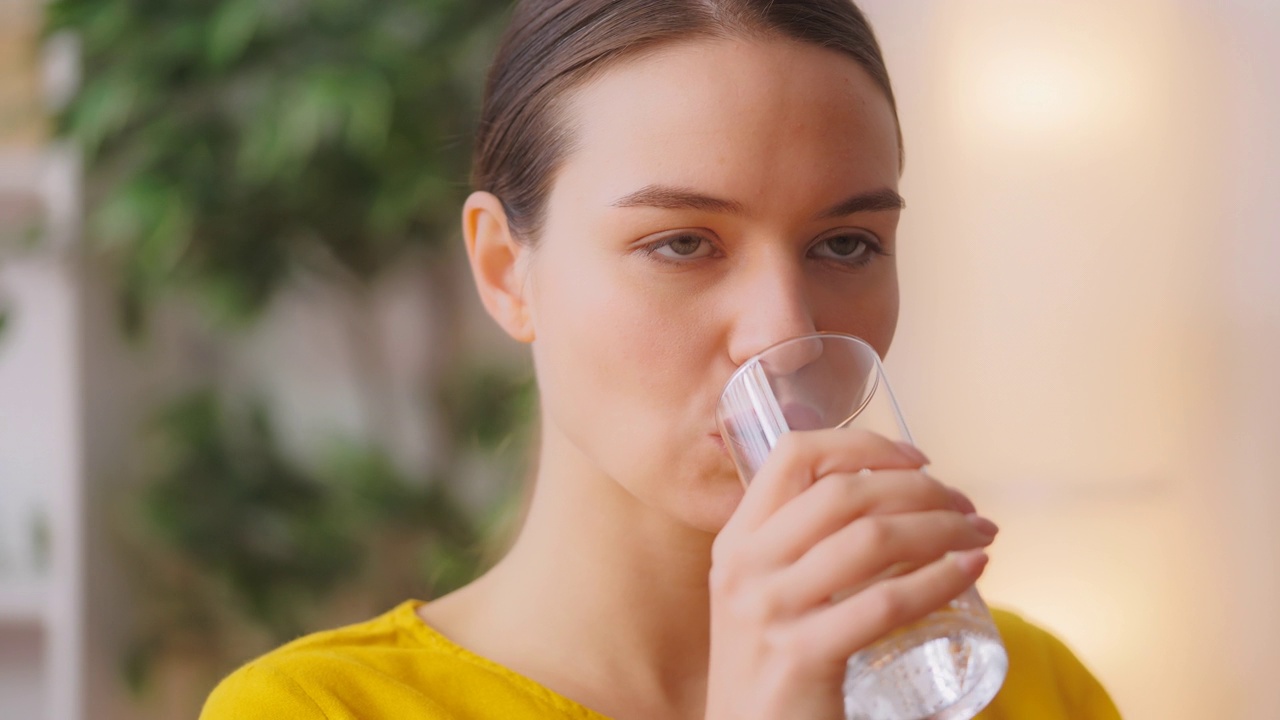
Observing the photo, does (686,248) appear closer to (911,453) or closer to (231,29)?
(911,453)

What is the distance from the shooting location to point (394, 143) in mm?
1942

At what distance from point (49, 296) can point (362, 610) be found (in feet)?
2.50

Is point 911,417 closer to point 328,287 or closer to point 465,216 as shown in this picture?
point 328,287

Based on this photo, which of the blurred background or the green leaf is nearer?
the green leaf

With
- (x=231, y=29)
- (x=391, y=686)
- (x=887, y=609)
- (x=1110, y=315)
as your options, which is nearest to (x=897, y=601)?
(x=887, y=609)

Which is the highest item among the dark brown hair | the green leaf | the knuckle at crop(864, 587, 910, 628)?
the green leaf

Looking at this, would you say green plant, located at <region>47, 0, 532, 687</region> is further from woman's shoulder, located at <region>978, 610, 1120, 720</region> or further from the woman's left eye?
the woman's left eye

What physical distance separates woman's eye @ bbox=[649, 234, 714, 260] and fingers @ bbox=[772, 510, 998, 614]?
263 mm

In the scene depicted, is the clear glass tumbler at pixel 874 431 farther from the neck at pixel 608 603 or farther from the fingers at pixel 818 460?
the neck at pixel 608 603

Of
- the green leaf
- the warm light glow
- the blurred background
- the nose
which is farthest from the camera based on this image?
the warm light glow

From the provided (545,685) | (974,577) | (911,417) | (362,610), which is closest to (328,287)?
(362,610)

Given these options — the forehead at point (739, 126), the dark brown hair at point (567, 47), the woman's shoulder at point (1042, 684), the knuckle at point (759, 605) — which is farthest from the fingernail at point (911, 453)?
the woman's shoulder at point (1042, 684)

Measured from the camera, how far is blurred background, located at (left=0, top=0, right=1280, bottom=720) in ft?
6.31

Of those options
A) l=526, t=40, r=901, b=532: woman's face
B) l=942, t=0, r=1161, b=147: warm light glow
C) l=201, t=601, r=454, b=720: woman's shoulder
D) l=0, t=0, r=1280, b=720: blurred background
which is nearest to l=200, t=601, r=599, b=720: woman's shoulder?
l=201, t=601, r=454, b=720: woman's shoulder
